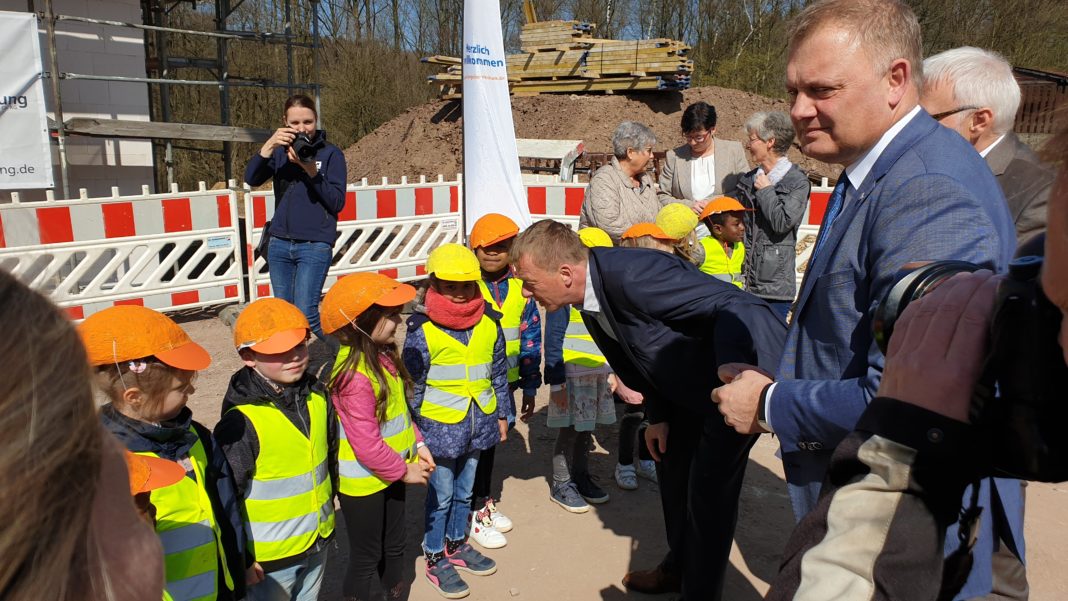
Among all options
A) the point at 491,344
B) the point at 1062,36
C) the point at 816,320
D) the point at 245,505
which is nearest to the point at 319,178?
the point at 491,344

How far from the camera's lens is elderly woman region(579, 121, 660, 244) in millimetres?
5445

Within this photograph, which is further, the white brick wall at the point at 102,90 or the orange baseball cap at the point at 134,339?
the white brick wall at the point at 102,90

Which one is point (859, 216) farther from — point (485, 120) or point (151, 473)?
point (485, 120)

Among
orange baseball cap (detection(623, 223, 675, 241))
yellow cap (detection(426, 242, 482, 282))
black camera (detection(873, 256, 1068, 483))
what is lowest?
yellow cap (detection(426, 242, 482, 282))

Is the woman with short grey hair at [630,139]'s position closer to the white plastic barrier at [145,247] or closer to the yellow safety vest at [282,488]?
the yellow safety vest at [282,488]

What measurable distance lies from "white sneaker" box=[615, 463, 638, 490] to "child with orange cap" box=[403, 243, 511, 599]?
1.30m

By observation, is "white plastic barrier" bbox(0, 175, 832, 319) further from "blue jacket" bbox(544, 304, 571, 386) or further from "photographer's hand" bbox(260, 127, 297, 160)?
"blue jacket" bbox(544, 304, 571, 386)

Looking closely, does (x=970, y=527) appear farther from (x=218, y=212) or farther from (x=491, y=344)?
(x=218, y=212)

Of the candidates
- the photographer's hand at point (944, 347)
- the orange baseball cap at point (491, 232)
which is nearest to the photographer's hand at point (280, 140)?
the orange baseball cap at point (491, 232)

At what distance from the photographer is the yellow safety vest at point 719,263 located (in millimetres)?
4973

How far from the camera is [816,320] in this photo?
1893 mm

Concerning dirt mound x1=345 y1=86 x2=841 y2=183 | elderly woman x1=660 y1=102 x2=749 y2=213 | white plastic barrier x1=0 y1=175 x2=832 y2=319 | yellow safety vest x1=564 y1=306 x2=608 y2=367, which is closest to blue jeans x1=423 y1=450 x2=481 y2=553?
yellow safety vest x1=564 y1=306 x2=608 y2=367

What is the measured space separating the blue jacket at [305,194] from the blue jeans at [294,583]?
10.3 feet

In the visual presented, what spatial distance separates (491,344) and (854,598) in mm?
2664
